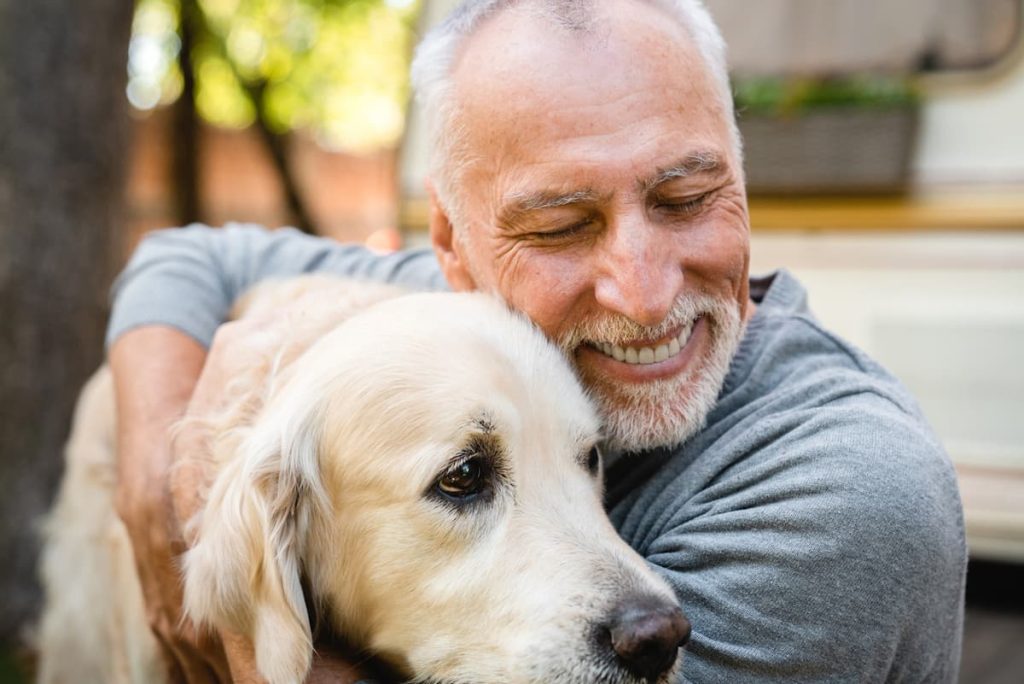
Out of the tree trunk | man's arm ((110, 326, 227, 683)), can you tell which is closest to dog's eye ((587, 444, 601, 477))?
man's arm ((110, 326, 227, 683))

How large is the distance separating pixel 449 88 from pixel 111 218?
3.52 metres

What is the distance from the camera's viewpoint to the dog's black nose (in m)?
1.71

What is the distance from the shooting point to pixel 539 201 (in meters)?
2.09

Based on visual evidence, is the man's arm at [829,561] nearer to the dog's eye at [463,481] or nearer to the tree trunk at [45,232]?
the dog's eye at [463,481]

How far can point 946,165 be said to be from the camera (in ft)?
15.8

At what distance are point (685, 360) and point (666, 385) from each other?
0.08 meters

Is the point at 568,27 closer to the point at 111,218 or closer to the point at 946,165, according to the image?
the point at 946,165

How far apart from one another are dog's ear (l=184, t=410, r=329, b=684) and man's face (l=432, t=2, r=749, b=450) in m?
0.60

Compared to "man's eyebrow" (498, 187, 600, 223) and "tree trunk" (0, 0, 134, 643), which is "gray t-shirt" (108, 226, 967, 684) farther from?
"tree trunk" (0, 0, 134, 643)

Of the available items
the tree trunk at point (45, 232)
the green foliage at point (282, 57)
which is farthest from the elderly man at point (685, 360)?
the green foliage at point (282, 57)

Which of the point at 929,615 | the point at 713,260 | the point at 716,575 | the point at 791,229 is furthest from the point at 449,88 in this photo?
the point at 791,229

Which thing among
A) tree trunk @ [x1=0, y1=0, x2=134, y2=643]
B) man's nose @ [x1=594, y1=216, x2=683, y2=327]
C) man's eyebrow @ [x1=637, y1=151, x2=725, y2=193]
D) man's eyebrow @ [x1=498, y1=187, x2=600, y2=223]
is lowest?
tree trunk @ [x1=0, y1=0, x2=134, y2=643]

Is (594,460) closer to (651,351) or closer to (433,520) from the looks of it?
(651,351)

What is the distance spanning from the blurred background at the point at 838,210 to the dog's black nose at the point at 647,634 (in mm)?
3404
